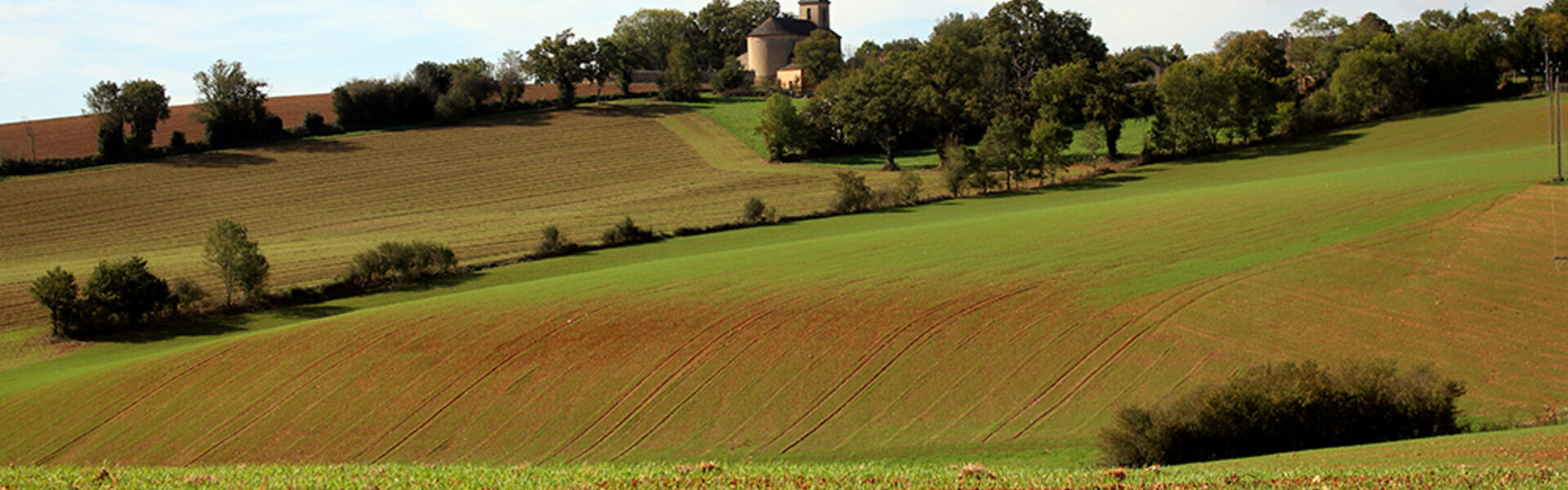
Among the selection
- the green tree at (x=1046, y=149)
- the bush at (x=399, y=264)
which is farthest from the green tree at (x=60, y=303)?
the green tree at (x=1046, y=149)

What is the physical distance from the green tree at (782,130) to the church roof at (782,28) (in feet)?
186

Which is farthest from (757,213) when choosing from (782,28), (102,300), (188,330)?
(782,28)

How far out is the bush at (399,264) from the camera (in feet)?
153

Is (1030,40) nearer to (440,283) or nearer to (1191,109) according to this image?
(1191,109)

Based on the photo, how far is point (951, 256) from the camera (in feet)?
132

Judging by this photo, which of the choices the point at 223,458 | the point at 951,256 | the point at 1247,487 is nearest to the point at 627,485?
the point at 1247,487

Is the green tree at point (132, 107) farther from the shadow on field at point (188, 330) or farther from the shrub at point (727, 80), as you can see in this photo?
the shrub at point (727, 80)

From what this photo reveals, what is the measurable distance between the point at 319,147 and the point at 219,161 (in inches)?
341

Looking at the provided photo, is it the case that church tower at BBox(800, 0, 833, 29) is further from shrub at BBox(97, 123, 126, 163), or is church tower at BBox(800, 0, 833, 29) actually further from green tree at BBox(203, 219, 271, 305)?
green tree at BBox(203, 219, 271, 305)

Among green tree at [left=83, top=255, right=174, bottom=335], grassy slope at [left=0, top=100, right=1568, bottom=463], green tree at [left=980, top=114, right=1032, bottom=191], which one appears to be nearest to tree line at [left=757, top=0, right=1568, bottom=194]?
green tree at [left=980, top=114, right=1032, bottom=191]

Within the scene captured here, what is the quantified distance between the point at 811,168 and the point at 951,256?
47308 mm

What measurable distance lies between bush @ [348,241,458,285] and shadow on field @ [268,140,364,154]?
47.8 meters

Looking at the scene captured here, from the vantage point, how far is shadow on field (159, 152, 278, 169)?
8394 cm

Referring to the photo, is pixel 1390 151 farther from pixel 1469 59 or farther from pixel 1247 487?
pixel 1247 487
